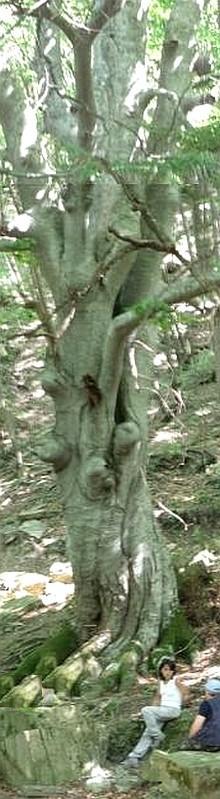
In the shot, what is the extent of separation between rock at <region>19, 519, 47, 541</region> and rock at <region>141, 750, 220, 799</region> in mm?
8862

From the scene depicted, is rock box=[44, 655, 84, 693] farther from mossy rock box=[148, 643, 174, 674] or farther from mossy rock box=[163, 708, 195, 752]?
mossy rock box=[163, 708, 195, 752]

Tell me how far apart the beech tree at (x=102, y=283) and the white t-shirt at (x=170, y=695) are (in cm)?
160

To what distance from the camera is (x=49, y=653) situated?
31.7 feet

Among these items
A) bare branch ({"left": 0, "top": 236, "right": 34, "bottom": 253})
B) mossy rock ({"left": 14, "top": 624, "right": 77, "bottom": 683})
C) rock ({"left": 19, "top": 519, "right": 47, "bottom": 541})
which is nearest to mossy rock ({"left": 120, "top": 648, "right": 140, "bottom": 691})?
mossy rock ({"left": 14, "top": 624, "right": 77, "bottom": 683})

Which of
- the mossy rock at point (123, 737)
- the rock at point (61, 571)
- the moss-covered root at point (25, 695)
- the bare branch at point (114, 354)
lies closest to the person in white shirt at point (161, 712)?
the mossy rock at point (123, 737)

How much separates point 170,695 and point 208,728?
0.86 metres

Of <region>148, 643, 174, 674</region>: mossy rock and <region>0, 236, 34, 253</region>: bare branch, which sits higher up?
<region>0, 236, 34, 253</region>: bare branch

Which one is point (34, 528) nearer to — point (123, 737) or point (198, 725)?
point (123, 737)

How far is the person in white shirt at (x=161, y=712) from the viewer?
7.61 m

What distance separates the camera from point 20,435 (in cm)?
1905

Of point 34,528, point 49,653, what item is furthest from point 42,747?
point 34,528

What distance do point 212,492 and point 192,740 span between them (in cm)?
740

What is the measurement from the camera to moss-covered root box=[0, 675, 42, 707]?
8336mm

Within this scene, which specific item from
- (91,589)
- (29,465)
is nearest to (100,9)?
(91,589)
